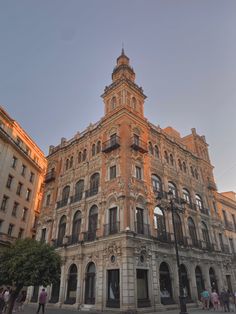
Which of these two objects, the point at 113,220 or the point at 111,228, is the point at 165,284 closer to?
the point at 111,228

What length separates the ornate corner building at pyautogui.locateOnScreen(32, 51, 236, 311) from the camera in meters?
17.9

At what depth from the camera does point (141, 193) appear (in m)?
20.8

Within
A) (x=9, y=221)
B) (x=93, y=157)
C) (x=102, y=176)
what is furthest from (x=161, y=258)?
(x=9, y=221)

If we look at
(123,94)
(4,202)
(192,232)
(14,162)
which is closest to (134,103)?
(123,94)

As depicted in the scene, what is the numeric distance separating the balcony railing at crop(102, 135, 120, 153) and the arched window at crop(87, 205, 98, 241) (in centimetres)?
537

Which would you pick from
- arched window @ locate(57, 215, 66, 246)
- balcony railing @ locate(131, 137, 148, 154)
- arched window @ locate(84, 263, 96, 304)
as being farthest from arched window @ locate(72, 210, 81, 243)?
balcony railing @ locate(131, 137, 148, 154)

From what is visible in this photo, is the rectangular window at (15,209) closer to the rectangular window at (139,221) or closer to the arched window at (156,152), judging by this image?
the rectangular window at (139,221)

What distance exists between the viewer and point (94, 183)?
23.5 meters

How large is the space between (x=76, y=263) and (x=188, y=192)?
1451cm

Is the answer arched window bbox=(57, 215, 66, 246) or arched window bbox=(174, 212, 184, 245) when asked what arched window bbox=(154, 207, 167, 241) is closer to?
arched window bbox=(174, 212, 184, 245)

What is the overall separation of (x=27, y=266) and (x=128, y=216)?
321 inches

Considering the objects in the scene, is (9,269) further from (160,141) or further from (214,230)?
(214,230)

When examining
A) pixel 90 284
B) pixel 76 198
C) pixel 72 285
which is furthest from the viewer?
pixel 76 198

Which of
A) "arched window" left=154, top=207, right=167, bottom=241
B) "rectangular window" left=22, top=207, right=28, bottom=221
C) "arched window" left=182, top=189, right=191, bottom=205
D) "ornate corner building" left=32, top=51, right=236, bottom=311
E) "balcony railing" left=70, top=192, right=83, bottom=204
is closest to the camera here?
"ornate corner building" left=32, top=51, right=236, bottom=311
